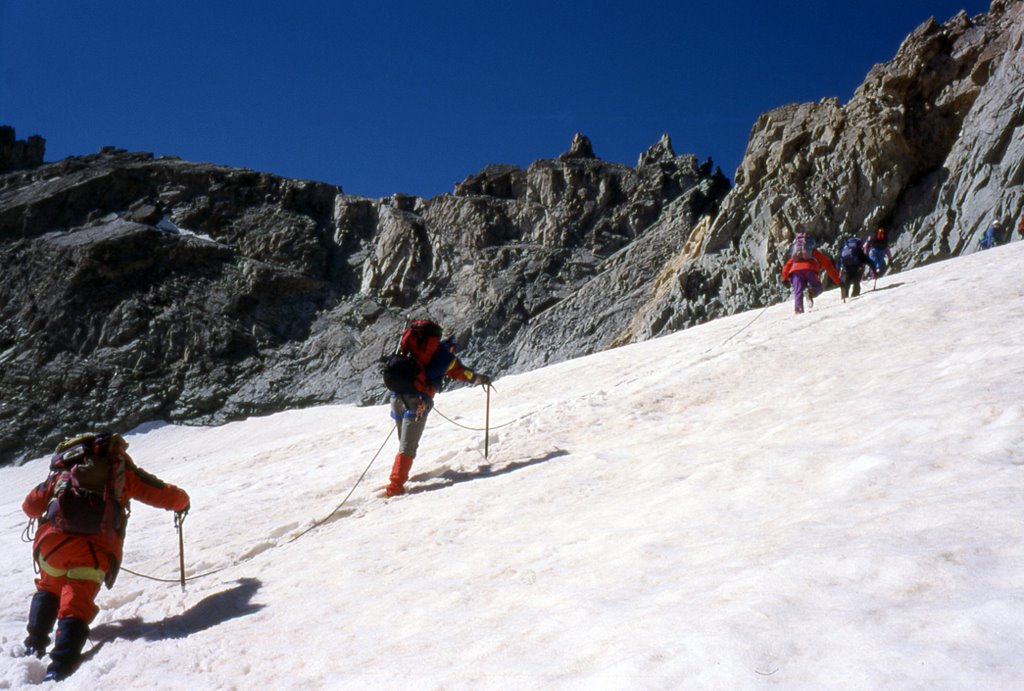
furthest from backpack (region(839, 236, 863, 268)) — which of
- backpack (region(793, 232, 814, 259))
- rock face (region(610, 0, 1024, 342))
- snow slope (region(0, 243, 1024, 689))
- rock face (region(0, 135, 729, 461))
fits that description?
rock face (region(0, 135, 729, 461))

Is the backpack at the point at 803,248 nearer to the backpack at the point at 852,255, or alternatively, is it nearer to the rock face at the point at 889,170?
the backpack at the point at 852,255

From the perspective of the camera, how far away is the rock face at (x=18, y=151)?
6233cm

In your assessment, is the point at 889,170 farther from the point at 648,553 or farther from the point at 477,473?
the point at 648,553

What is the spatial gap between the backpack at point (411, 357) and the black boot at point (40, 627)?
148 inches

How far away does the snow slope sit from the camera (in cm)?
300

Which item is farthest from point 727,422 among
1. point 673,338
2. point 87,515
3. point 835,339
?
point 673,338

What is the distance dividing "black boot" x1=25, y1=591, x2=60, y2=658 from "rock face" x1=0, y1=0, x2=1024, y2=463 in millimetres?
30483

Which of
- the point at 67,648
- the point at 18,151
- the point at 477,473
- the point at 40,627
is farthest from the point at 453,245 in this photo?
the point at 67,648

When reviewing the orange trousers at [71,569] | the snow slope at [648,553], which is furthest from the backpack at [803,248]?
the orange trousers at [71,569]

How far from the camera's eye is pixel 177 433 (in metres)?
42.6

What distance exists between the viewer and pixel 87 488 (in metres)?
4.99

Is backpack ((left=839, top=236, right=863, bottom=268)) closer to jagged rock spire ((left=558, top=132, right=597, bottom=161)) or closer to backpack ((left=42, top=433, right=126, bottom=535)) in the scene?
backpack ((left=42, top=433, right=126, bottom=535))

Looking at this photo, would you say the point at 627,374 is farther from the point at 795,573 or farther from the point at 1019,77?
the point at 1019,77

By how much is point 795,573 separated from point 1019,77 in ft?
109
